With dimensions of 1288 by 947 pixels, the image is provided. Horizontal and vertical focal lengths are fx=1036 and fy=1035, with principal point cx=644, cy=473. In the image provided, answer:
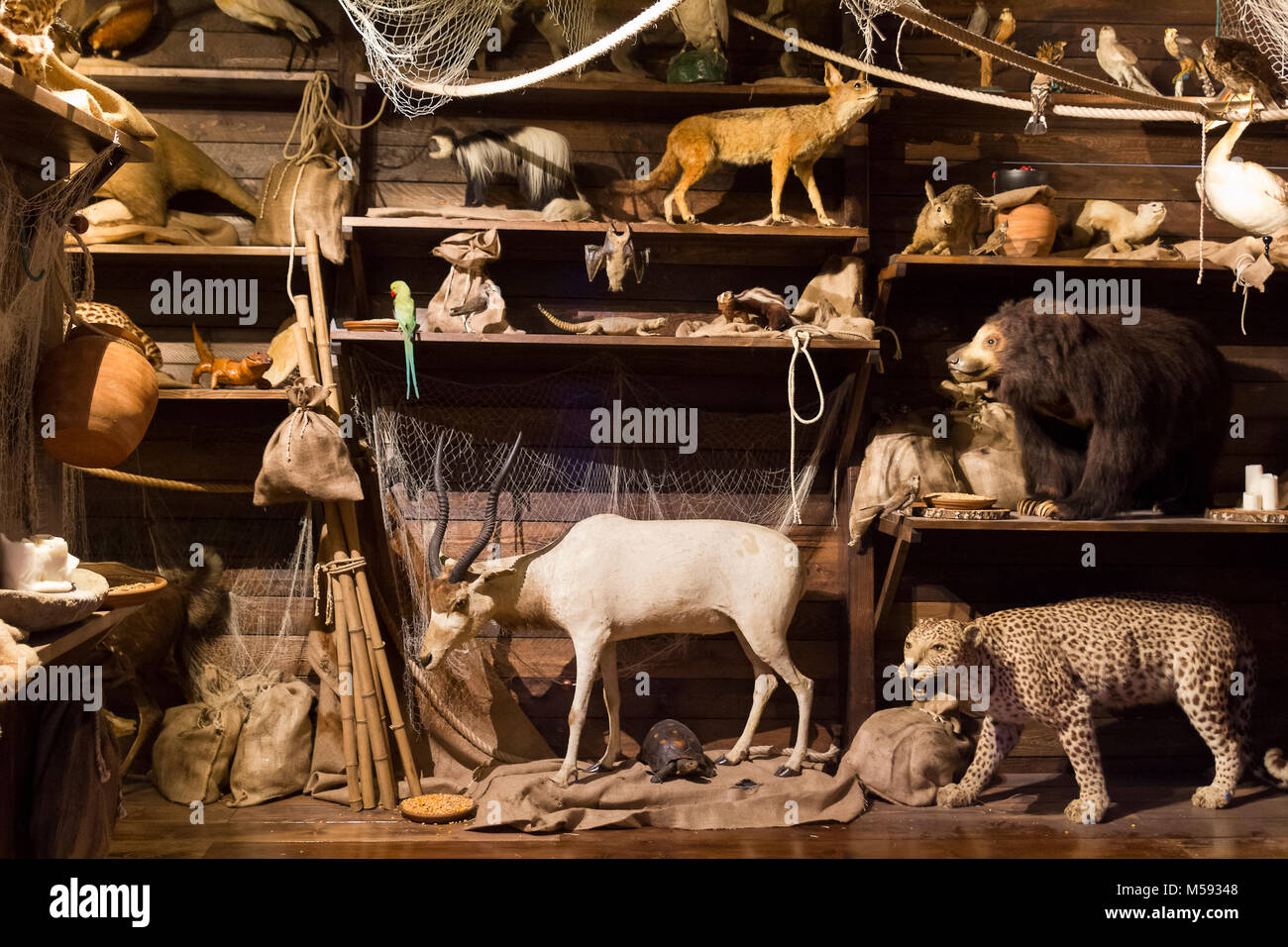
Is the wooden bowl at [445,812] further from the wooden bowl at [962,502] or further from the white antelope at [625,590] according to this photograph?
the wooden bowl at [962,502]

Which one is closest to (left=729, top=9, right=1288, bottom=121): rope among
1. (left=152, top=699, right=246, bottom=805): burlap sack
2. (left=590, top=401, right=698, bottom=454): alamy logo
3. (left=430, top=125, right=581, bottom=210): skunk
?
(left=430, top=125, right=581, bottom=210): skunk

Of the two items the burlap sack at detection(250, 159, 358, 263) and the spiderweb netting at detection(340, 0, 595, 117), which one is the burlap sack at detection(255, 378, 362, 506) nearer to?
the burlap sack at detection(250, 159, 358, 263)

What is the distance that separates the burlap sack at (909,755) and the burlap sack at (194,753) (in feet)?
6.49

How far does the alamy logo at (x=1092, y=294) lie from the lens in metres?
3.43

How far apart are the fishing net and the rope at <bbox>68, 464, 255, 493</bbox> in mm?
1266

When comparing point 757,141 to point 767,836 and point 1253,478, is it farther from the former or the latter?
point 767,836

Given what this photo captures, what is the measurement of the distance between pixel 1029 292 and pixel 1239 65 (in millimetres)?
912

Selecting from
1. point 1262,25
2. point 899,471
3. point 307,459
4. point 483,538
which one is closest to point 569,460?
point 483,538

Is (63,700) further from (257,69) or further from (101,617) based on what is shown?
(257,69)

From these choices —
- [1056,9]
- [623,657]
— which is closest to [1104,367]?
[1056,9]

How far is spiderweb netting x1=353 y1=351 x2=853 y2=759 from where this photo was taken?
11.5 feet

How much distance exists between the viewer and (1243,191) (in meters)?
3.35
